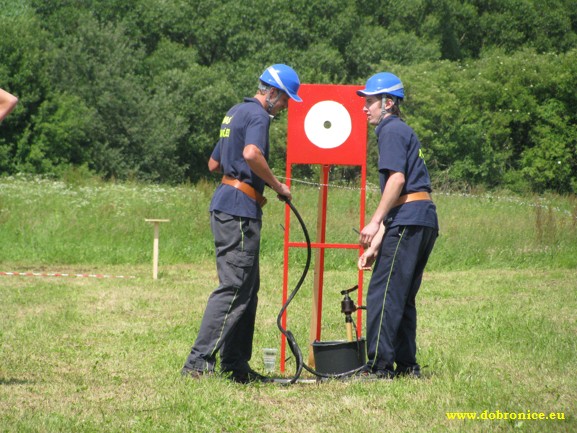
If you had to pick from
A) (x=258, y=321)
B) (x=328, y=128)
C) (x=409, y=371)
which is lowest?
(x=258, y=321)

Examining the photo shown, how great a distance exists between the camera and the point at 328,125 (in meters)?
7.23

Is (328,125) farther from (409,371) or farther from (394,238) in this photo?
(409,371)

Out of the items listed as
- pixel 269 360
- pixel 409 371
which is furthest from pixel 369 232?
pixel 269 360

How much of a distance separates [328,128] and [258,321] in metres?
3.14

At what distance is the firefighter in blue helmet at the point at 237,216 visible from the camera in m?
6.27

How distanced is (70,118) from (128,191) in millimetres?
22929

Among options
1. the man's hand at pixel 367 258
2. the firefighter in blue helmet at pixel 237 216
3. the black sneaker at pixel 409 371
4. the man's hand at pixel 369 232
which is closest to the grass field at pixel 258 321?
the black sneaker at pixel 409 371

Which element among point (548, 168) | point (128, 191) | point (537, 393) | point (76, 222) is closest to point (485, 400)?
point (537, 393)

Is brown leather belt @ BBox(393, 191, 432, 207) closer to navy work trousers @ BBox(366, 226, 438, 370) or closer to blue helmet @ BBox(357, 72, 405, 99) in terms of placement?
navy work trousers @ BBox(366, 226, 438, 370)

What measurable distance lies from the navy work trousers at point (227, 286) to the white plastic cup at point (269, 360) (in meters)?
0.95

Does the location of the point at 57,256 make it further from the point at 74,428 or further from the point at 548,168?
the point at 548,168

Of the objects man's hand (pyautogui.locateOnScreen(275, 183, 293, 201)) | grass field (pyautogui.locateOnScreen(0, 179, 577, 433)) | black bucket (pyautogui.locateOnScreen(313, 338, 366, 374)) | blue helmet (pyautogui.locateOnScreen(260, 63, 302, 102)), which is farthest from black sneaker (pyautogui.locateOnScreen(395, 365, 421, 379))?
blue helmet (pyautogui.locateOnScreen(260, 63, 302, 102))

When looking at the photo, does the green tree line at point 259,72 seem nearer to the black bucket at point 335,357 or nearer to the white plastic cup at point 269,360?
the white plastic cup at point 269,360

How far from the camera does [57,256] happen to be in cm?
1588
